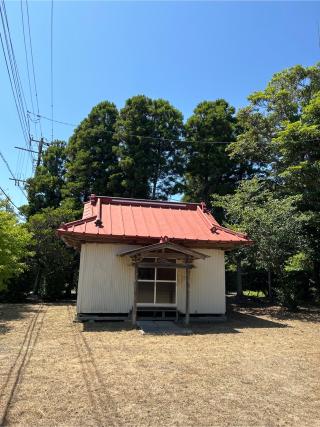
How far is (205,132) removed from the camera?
2819cm

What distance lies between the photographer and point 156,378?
6586mm

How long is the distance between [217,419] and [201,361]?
2.99m

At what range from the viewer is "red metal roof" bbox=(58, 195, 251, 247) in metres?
13.3

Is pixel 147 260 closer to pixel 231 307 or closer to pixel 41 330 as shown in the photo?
pixel 41 330

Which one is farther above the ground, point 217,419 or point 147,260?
point 147,260

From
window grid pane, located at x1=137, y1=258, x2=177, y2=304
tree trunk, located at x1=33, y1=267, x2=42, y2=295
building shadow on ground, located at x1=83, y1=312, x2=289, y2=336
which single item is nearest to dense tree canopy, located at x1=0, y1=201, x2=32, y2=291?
building shadow on ground, located at x1=83, y1=312, x2=289, y2=336

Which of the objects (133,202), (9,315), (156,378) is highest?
(133,202)

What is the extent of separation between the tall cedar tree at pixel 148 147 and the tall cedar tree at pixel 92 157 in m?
0.90

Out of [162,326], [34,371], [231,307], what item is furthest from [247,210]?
[34,371]

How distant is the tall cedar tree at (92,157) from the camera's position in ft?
87.7

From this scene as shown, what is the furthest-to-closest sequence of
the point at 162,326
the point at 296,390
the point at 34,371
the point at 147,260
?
the point at 147,260 < the point at 162,326 < the point at 34,371 < the point at 296,390

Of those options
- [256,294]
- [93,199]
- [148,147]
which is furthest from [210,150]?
[93,199]

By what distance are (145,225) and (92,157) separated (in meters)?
14.3

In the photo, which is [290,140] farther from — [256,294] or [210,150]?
[256,294]
